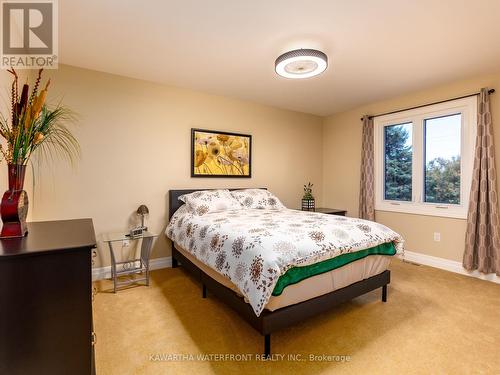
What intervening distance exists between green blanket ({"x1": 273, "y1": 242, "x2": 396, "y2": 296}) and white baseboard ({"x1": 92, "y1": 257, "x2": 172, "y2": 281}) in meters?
2.25

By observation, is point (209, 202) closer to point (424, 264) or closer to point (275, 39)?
point (275, 39)

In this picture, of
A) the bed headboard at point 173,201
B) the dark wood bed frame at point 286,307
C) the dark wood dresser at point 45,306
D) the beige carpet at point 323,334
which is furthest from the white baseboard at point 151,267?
the dark wood dresser at point 45,306

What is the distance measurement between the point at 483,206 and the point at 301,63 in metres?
2.65

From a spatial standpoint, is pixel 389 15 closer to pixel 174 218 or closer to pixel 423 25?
pixel 423 25

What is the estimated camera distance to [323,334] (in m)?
1.94

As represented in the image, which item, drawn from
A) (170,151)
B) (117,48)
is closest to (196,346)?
(170,151)

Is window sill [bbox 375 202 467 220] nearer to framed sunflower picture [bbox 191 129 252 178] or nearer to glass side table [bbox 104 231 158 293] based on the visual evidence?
framed sunflower picture [bbox 191 129 252 178]

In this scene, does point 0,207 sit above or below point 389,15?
below

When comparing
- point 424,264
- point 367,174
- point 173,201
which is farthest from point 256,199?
point 424,264

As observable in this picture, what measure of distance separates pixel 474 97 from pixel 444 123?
41 centimetres

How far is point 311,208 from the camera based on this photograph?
438 centimetres

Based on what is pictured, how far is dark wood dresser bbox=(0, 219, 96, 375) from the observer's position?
1035 millimetres

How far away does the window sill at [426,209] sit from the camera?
325cm

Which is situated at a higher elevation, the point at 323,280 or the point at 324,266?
the point at 324,266
